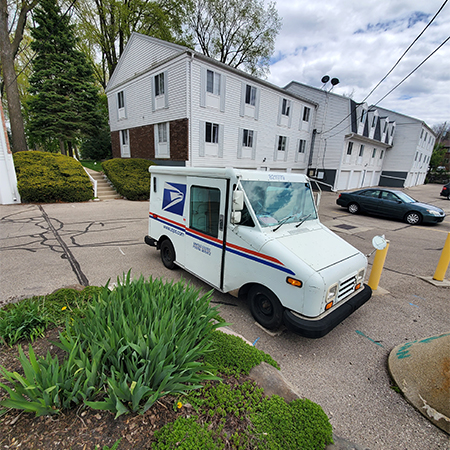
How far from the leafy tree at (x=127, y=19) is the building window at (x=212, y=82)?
14630 millimetres

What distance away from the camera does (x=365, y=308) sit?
448 centimetres

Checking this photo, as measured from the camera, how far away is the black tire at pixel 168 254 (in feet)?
18.1

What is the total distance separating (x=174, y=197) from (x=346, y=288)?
11.9ft

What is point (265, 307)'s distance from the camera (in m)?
3.75

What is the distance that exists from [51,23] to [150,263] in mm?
22887

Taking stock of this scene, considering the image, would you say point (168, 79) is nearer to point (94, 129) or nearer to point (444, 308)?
point (94, 129)

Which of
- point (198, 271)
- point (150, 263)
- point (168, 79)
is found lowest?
point (150, 263)

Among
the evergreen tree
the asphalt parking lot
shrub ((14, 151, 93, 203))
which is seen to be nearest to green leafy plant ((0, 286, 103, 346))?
the asphalt parking lot

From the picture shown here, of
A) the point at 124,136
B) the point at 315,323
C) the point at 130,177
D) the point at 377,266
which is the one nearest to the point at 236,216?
the point at 315,323

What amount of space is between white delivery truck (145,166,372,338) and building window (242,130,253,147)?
575 inches

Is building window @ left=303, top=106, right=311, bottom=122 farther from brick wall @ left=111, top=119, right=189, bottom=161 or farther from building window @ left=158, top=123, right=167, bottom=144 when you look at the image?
building window @ left=158, top=123, right=167, bottom=144

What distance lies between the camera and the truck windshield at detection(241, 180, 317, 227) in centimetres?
378

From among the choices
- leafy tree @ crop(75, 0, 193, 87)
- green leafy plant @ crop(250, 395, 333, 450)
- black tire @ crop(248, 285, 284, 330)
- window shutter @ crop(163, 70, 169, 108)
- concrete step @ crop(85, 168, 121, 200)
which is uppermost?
leafy tree @ crop(75, 0, 193, 87)

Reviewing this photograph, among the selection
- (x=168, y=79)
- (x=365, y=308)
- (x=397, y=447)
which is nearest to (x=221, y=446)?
(x=397, y=447)
